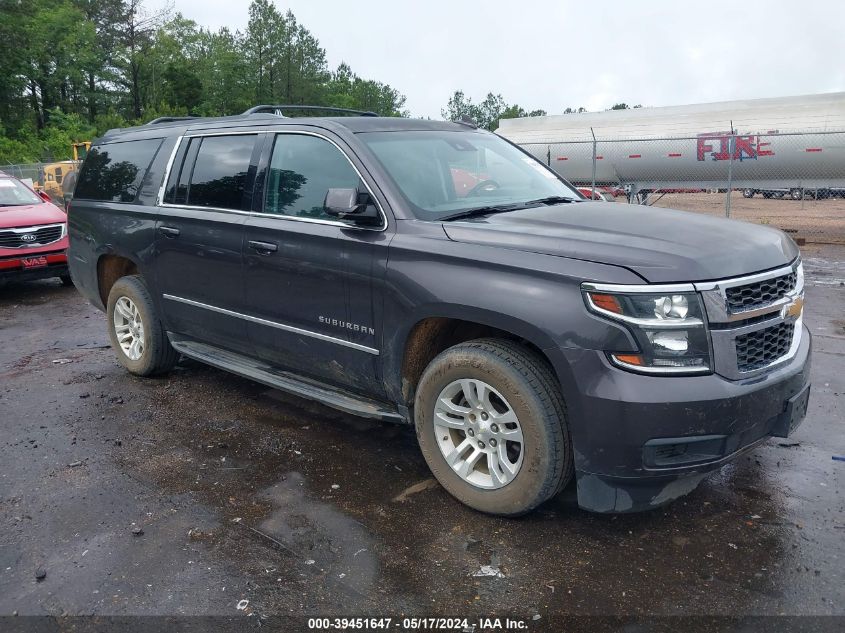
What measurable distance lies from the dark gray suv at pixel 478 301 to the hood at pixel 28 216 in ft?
17.8

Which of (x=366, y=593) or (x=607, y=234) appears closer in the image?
(x=366, y=593)

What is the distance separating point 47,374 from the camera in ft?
20.3

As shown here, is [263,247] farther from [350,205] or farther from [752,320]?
[752,320]

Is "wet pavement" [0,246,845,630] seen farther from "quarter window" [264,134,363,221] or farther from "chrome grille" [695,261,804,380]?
"quarter window" [264,134,363,221]

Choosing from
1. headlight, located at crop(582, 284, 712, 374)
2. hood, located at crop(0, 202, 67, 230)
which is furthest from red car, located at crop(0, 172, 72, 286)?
headlight, located at crop(582, 284, 712, 374)

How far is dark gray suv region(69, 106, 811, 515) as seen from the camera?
301 cm

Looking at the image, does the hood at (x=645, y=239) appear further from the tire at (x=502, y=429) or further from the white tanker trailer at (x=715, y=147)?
the white tanker trailer at (x=715, y=147)

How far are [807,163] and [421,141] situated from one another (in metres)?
18.0

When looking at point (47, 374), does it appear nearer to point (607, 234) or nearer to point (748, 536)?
point (607, 234)

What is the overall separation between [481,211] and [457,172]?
512mm

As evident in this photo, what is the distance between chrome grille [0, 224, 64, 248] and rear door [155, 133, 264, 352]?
558cm

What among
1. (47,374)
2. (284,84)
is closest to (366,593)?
(47,374)

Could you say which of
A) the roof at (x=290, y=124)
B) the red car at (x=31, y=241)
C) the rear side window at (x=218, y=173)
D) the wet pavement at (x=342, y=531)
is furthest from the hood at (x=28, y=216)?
the rear side window at (x=218, y=173)

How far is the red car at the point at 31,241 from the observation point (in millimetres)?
9586
